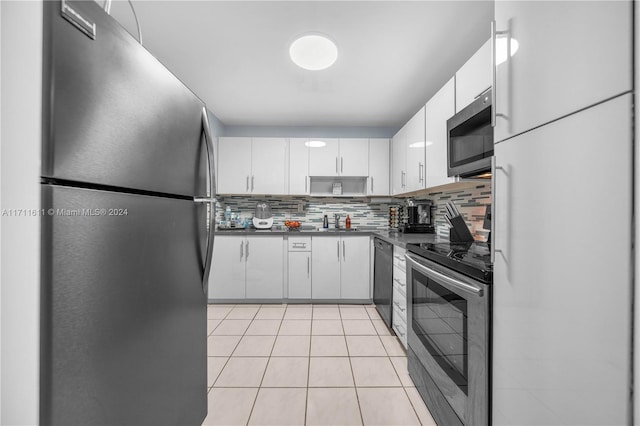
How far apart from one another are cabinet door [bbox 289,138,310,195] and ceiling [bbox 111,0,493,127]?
0.57 meters

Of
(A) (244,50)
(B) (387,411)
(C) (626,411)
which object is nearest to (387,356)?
(B) (387,411)

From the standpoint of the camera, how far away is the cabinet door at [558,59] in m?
0.64

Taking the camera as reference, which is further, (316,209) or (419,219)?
(316,209)

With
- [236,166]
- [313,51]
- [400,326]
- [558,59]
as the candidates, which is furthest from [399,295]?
[236,166]

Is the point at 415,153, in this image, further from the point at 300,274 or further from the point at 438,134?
the point at 300,274

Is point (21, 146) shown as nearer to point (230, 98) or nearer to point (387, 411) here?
point (387, 411)

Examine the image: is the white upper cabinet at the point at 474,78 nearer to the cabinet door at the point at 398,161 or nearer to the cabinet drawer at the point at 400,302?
the cabinet door at the point at 398,161

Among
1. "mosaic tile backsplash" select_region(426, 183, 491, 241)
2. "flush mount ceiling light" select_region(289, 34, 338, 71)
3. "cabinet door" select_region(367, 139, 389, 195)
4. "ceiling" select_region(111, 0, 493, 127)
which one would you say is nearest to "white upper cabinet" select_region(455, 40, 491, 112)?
"ceiling" select_region(111, 0, 493, 127)

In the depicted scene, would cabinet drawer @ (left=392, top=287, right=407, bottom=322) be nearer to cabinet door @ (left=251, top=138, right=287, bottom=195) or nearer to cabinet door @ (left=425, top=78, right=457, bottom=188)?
cabinet door @ (left=425, top=78, right=457, bottom=188)

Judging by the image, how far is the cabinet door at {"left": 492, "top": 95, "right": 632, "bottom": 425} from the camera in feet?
2.07

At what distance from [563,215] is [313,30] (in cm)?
184

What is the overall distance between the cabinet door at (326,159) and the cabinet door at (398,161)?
2.32 ft

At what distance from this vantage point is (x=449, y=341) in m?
1.34

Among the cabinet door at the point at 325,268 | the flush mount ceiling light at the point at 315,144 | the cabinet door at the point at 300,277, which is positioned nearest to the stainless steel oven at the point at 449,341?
the cabinet door at the point at 325,268
